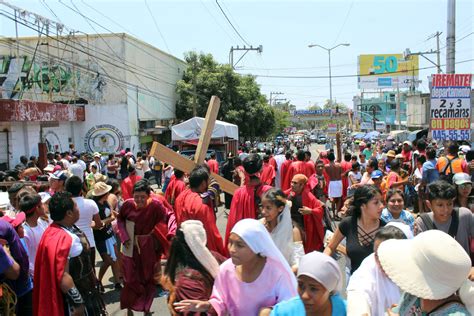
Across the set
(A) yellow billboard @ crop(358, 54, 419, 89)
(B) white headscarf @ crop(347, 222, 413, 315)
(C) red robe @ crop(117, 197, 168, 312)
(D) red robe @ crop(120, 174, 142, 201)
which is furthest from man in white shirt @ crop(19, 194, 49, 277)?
(A) yellow billboard @ crop(358, 54, 419, 89)

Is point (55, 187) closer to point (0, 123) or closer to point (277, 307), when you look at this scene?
point (277, 307)

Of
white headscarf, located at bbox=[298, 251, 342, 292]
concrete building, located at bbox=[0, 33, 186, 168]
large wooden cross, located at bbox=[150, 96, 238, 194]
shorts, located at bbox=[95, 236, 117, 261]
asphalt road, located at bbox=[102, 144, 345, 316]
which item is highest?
concrete building, located at bbox=[0, 33, 186, 168]

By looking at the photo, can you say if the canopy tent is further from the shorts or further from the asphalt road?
the shorts

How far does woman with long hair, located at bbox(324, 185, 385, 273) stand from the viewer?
427 centimetres

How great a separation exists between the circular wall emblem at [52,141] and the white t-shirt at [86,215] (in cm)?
1848

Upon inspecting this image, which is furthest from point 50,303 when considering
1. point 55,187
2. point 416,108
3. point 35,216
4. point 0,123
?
point 416,108

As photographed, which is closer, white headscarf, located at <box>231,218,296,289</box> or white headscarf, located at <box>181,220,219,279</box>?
white headscarf, located at <box>231,218,296,289</box>

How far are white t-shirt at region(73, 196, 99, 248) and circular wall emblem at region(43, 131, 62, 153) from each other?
18484mm

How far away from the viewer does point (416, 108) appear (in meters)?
39.2

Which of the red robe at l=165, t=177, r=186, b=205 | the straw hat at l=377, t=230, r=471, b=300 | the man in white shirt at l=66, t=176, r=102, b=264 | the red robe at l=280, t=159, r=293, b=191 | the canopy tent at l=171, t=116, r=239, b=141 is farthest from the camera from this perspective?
the canopy tent at l=171, t=116, r=239, b=141

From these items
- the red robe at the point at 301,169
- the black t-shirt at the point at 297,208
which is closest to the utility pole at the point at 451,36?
the red robe at the point at 301,169

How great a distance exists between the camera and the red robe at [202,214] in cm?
502

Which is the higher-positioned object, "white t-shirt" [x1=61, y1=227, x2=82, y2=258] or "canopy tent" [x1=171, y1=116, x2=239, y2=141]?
"canopy tent" [x1=171, y1=116, x2=239, y2=141]

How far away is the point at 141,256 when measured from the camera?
5.75m
